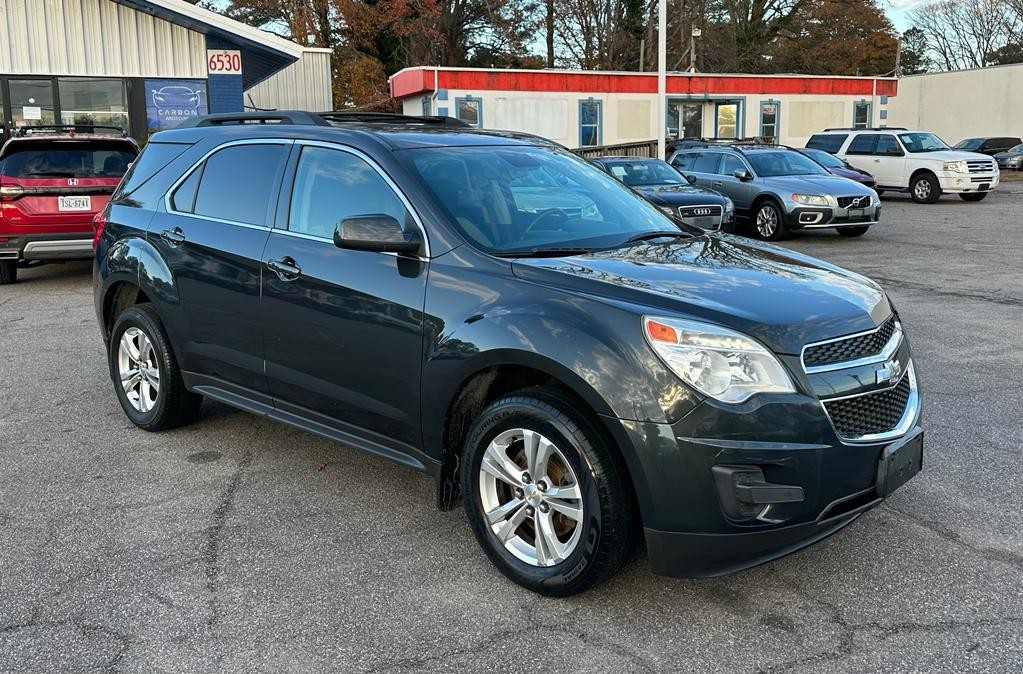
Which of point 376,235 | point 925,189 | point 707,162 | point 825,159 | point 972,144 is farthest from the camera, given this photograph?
point 972,144

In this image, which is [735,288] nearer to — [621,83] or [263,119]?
[263,119]

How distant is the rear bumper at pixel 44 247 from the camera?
10.5 metres

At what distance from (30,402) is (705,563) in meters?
4.93

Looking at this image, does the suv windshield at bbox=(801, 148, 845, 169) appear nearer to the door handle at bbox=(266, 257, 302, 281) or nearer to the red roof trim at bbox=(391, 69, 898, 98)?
the red roof trim at bbox=(391, 69, 898, 98)

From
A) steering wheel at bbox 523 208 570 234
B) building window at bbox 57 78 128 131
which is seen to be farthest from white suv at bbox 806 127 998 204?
steering wheel at bbox 523 208 570 234

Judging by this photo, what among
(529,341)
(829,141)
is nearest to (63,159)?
(529,341)

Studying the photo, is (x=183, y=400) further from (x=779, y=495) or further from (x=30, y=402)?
(x=779, y=495)

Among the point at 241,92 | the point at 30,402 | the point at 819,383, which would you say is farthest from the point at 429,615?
the point at 241,92

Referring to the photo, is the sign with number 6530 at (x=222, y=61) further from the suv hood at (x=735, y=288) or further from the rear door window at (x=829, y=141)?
the suv hood at (x=735, y=288)

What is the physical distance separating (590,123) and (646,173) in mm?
16585

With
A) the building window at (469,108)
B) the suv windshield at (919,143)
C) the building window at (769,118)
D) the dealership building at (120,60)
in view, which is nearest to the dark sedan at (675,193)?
the dealership building at (120,60)

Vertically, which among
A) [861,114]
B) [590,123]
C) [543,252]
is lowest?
[543,252]

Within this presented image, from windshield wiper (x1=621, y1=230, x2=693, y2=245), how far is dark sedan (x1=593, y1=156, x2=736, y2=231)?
8.14 metres

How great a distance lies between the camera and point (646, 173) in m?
15.2
